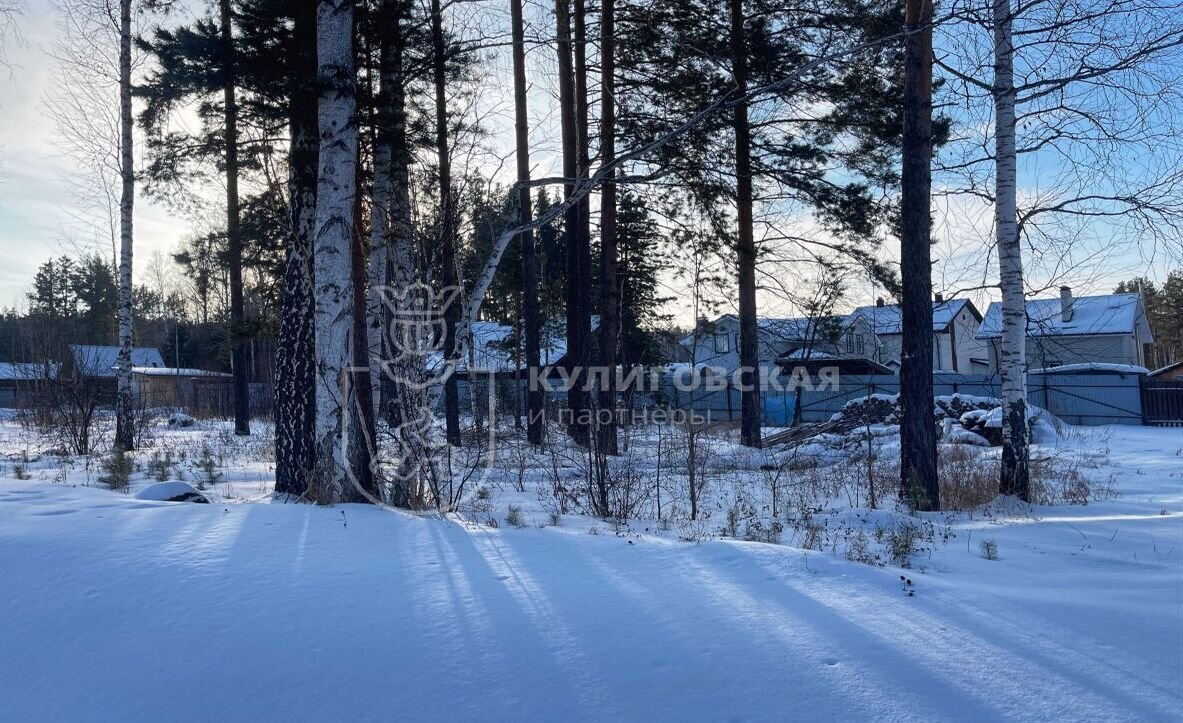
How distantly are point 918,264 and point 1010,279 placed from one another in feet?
3.72

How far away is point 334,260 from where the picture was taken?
18.6ft

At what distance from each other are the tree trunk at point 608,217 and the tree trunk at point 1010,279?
5.57 m

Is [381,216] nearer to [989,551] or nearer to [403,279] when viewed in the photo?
[403,279]

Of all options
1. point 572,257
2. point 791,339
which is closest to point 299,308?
point 572,257

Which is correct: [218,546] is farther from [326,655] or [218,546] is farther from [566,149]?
[566,149]

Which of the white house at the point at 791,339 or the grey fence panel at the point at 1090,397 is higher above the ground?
the white house at the point at 791,339

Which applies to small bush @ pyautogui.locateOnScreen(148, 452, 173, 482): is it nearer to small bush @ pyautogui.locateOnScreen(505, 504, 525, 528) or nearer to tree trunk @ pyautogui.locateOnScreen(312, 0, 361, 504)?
tree trunk @ pyautogui.locateOnScreen(312, 0, 361, 504)

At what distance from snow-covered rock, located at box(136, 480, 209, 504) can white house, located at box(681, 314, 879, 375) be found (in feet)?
26.0

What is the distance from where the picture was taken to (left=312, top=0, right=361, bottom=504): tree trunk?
5676 mm

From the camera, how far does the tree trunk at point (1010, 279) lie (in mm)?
6996

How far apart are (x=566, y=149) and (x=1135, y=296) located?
34294mm

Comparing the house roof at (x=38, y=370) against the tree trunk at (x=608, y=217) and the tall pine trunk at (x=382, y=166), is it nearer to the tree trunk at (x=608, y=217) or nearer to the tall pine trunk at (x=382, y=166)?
the tall pine trunk at (x=382, y=166)

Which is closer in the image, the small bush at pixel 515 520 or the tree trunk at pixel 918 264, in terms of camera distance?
the small bush at pixel 515 520

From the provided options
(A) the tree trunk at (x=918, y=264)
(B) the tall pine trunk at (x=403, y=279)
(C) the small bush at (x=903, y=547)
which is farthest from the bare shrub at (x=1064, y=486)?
(B) the tall pine trunk at (x=403, y=279)
